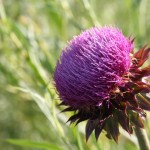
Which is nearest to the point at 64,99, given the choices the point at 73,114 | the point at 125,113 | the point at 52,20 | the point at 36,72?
the point at 73,114

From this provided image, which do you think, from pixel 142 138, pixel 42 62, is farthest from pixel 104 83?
pixel 42 62

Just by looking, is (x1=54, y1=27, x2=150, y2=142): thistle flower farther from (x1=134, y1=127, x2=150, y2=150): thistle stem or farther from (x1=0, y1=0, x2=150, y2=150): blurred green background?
(x1=0, y1=0, x2=150, y2=150): blurred green background

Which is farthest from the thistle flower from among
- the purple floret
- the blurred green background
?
the blurred green background

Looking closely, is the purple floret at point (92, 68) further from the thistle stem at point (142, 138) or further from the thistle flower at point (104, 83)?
the thistle stem at point (142, 138)

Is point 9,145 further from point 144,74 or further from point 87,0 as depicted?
point 144,74

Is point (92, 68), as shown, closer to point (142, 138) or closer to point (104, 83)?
point (104, 83)

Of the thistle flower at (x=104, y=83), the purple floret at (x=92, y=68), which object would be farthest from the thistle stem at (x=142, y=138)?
the purple floret at (x=92, y=68)
